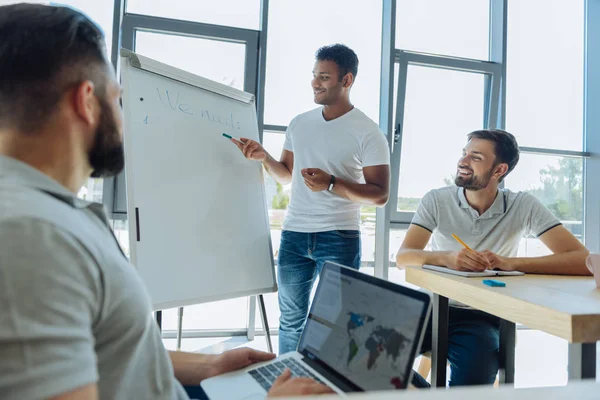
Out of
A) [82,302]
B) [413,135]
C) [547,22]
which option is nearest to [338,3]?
[413,135]

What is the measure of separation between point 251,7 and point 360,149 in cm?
148

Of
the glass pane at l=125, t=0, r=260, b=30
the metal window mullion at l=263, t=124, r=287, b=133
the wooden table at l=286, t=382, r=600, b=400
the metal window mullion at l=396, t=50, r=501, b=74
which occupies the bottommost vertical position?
the wooden table at l=286, t=382, r=600, b=400

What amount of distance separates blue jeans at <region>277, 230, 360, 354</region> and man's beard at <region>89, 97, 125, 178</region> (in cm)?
128

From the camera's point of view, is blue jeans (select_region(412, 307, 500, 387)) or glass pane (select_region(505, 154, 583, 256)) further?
glass pane (select_region(505, 154, 583, 256))

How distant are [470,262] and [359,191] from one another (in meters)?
0.65

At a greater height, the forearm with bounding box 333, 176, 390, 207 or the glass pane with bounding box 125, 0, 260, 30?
the glass pane with bounding box 125, 0, 260, 30

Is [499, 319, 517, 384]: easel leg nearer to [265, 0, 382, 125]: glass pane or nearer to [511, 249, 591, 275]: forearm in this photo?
[511, 249, 591, 275]: forearm

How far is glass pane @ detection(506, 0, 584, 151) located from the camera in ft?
10.8

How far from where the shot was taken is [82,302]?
48 cm

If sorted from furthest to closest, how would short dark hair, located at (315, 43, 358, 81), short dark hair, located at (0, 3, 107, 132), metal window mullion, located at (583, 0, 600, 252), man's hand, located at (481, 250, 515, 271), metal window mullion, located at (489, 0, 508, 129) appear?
metal window mullion, located at (583, 0, 600, 252), metal window mullion, located at (489, 0, 508, 129), short dark hair, located at (315, 43, 358, 81), man's hand, located at (481, 250, 515, 271), short dark hair, located at (0, 3, 107, 132)

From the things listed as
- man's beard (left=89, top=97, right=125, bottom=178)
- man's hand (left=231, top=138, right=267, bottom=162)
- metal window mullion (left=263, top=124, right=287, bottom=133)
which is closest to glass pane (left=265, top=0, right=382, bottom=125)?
metal window mullion (left=263, top=124, right=287, bottom=133)

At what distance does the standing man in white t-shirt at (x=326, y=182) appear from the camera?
1902mm

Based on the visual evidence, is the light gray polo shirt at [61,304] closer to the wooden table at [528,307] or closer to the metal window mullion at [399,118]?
the wooden table at [528,307]

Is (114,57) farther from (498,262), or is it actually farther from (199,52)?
(498,262)
